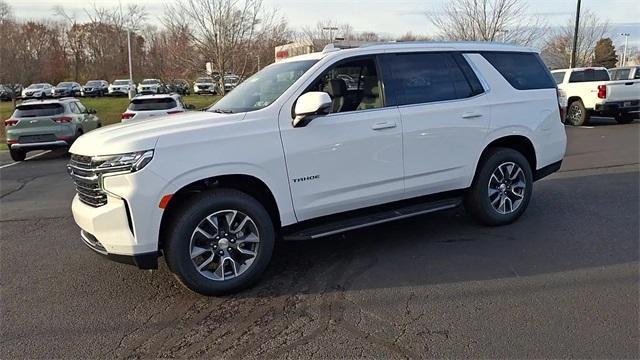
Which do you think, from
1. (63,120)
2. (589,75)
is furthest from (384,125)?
(589,75)

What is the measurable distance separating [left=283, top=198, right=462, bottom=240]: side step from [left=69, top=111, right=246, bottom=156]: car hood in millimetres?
1098

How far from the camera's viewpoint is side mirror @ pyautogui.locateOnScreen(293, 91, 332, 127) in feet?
12.3

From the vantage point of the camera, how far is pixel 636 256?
4297 mm

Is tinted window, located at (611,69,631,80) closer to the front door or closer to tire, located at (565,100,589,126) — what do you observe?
tire, located at (565,100,589,126)

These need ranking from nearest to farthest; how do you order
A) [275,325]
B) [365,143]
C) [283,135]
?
[275,325], [283,135], [365,143]

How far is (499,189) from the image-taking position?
5.18 m

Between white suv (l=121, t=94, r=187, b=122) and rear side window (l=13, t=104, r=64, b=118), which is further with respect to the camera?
white suv (l=121, t=94, r=187, b=122)

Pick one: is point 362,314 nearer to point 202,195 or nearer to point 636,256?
point 202,195

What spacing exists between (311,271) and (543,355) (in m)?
1.99

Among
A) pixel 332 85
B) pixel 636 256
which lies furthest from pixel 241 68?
pixel 636 256

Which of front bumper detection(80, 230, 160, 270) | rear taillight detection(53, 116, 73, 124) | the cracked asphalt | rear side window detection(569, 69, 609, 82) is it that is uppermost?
rear side window detection(569, 69, 609, 82)

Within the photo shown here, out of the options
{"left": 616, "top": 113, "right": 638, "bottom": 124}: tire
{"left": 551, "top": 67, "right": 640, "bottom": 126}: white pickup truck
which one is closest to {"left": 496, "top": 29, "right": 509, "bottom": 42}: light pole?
{"left": 551, "top": 67, "right": 640, "bottom": 126}: white pickup truck

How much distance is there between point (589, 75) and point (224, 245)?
16508 millimetres

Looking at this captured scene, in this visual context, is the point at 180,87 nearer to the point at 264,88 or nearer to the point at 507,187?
the point at 264,88
